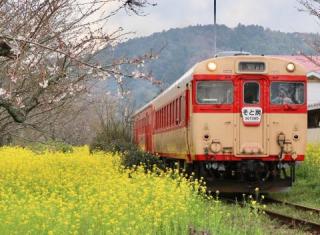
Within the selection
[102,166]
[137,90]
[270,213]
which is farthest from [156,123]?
[137,90]

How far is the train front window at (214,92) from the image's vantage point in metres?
14.2

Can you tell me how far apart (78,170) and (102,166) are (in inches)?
60.7

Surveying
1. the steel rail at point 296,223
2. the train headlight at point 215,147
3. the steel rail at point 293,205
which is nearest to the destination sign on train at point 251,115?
the train headlight at point 215,147

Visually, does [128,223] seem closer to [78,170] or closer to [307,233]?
[307,233]

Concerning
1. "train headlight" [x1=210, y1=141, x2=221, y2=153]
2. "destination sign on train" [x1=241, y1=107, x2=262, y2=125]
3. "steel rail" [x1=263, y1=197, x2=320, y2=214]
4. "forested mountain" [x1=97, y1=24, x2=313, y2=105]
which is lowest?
"steel rail" [x1=263, y1=197, x2=320, y2=214]

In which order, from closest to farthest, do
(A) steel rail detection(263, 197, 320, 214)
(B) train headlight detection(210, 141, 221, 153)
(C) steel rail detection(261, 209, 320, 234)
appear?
(C) steel rail detection(261, 209, 320, 234), (A) steel rail detection(263, 197, 320, 214), (B) train headlight detection(210, 141, 221, 153)

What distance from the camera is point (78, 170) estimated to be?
52.3 feet

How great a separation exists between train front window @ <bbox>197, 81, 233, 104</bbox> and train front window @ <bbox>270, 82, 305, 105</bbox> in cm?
90

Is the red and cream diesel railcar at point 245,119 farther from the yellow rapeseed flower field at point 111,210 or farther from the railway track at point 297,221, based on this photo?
the yellow rapeseed flower field at point 111,210

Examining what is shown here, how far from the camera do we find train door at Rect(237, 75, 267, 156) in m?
14.1

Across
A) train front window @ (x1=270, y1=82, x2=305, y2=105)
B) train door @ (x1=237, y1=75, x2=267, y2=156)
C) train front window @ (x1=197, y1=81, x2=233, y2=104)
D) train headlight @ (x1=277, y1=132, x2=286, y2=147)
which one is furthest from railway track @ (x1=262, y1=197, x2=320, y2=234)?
train front window @ (x1=197, y1=81, x2=233, y2=104)

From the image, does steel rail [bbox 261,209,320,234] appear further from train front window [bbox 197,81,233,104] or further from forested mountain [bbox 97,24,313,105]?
forested mountain [bbox 97,24,313,105]

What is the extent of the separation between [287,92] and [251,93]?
0.77 metres

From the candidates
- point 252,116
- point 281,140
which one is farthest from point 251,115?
point 281,140
